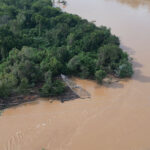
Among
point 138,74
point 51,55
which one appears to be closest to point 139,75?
point 138,74

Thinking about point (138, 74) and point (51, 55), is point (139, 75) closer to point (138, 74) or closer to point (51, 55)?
point (138, 74)

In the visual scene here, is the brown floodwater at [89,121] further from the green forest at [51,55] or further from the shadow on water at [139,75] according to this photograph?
the green forest at [51,55]

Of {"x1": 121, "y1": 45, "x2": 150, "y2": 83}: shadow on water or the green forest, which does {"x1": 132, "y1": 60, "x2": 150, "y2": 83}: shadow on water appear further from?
the green forest

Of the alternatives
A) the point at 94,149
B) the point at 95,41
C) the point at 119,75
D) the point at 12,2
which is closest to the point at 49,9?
the point at 12,2

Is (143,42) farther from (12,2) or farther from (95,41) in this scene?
(12,2)

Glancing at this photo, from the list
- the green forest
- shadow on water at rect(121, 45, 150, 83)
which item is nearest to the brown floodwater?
shadow on water at rect(121, 45, 150, 83)

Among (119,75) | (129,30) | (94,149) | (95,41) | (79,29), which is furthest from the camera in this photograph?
(129,30)

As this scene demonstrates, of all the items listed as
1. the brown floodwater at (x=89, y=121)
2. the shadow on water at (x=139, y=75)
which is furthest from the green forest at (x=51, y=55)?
the brown floodwater at (x=89, y=121)
